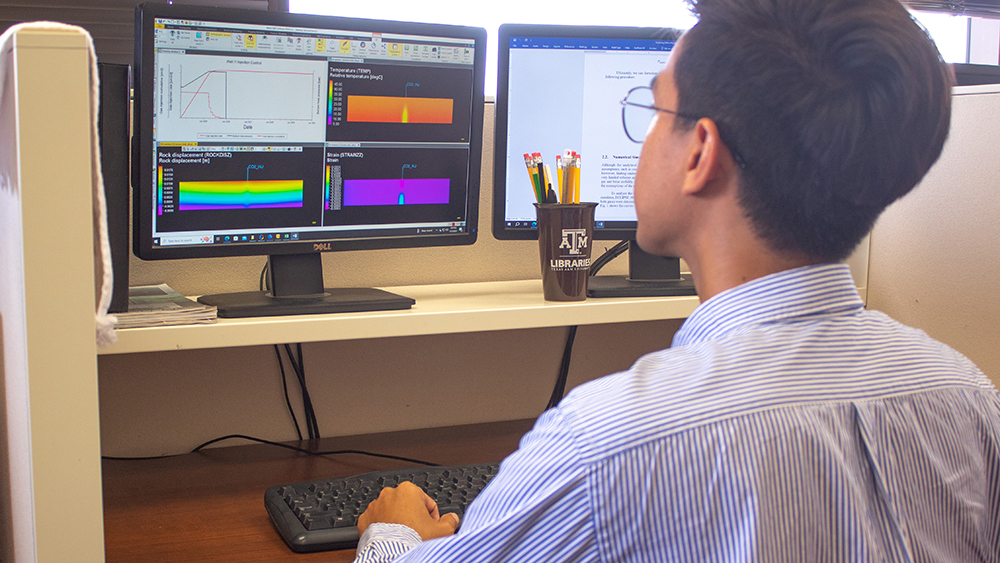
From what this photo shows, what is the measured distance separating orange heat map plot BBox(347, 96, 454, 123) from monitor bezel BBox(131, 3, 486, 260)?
2.2 inches

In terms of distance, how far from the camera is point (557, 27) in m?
1.21

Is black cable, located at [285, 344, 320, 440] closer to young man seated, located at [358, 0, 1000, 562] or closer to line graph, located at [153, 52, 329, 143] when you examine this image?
line graph, located at [153, 52, 329, 143]

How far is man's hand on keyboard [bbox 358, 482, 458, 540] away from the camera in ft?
2.92

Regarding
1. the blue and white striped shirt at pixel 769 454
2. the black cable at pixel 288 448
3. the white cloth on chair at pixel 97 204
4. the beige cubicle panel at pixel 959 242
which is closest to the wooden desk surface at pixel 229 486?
the black cable at pixel 288 448

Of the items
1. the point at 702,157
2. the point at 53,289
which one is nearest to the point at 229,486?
the point at 53,289

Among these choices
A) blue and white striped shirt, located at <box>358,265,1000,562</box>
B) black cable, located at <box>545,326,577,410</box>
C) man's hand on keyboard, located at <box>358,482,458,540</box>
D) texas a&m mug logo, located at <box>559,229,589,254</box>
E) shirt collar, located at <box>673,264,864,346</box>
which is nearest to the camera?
blue and white striped shirt, located at <box>358,265,1000,562</box>

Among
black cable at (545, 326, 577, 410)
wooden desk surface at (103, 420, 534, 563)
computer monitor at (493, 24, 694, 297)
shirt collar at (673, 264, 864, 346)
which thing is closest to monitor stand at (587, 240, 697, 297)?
computer monitor at (493, 24, 694, 297)

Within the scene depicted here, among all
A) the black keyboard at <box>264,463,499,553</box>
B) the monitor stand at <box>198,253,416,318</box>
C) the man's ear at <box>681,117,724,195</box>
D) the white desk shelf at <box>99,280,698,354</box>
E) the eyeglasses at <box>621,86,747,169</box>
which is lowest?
the black keyboard at <box>264,463,499,553</box>

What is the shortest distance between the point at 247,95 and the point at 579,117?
48cm

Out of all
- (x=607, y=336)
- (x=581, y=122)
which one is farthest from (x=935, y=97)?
(x=607, y=336)

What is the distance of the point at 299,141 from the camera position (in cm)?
107

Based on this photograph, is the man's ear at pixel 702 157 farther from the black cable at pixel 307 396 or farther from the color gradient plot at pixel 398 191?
the black cable at pixel 307 396

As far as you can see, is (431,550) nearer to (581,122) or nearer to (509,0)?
(581,122)

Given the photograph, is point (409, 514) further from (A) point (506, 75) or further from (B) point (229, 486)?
(A) point (506, 75)
